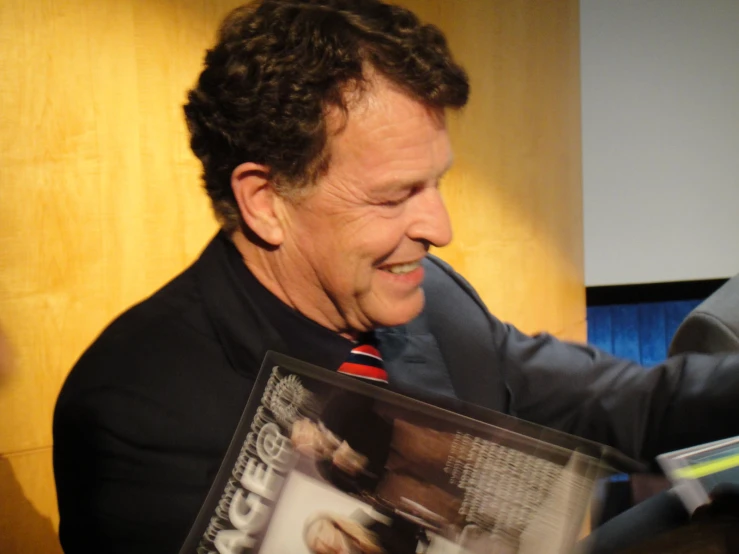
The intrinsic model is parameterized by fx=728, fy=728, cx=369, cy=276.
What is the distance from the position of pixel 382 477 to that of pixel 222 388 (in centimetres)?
27

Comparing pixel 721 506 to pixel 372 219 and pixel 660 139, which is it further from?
pixel 660 139

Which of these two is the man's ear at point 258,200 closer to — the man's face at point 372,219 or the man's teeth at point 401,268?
the man's face at point 372,219

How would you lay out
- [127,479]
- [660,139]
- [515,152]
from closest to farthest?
[127,479]
[515,152]
[660,139]

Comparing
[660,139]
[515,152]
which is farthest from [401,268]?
[660,139]

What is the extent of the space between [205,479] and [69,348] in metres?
0.26

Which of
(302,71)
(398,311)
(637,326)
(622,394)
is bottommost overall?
(637,326)

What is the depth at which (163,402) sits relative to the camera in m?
0.75

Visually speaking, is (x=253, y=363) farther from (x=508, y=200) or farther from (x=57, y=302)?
(x=508, y=200)

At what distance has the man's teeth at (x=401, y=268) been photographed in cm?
83

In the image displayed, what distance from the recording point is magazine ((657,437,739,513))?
0.53 m

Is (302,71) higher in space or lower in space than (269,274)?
higher

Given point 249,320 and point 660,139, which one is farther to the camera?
point 660,139

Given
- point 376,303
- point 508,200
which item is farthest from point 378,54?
point 508,200

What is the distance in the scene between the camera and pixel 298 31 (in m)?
0.75
